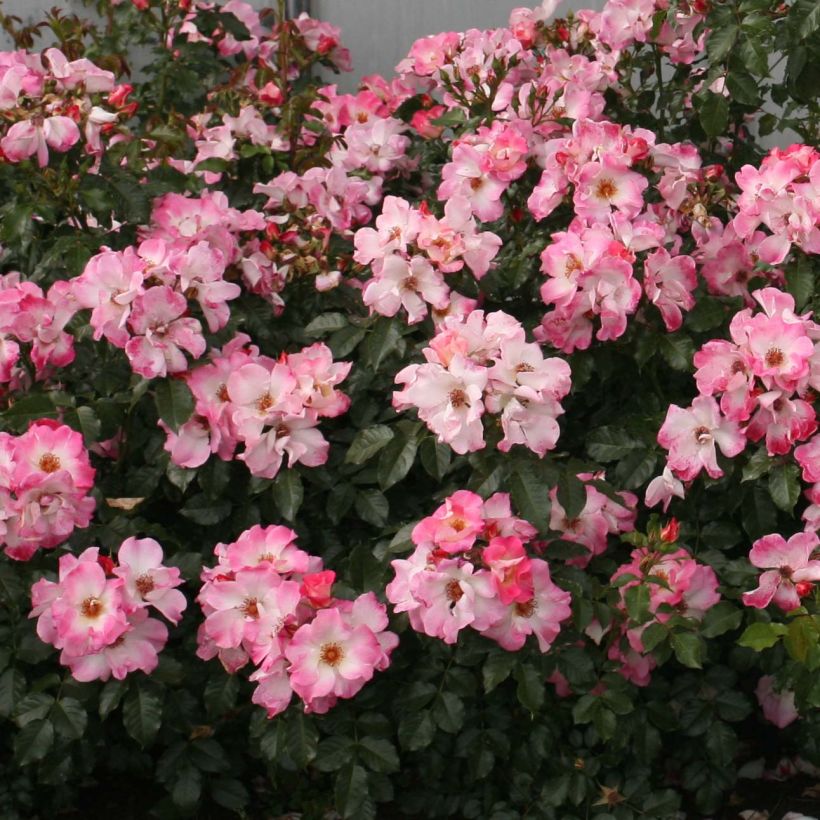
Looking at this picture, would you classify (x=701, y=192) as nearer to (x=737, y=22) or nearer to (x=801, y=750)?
(x=737, y=22)

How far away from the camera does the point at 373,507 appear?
6.90 feet

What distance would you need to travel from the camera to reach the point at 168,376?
2.06m

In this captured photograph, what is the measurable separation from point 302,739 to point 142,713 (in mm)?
242

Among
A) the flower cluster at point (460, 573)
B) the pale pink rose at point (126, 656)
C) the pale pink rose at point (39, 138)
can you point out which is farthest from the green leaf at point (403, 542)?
the pale pink rose at point (39, 138)

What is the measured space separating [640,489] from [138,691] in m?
0.98

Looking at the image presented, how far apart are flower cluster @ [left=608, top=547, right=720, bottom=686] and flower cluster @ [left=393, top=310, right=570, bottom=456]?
259mm

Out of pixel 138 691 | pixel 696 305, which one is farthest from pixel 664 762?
pixel 138 691

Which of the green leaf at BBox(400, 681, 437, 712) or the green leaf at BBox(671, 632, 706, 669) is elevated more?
the green leaf at BBox(671, 632, 706, 669)

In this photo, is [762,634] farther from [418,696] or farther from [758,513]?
[418,696]

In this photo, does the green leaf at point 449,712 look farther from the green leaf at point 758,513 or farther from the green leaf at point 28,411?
the green leaf at point 28,411

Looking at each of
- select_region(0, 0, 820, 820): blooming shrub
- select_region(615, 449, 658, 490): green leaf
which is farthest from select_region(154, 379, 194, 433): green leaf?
select_region(615, 449, 658, 490): green leaf

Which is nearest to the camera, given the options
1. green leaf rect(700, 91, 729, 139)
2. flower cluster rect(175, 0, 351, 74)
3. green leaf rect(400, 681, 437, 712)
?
green leaf rect(400, 681, 437, 712)

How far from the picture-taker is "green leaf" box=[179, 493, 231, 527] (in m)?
2.12

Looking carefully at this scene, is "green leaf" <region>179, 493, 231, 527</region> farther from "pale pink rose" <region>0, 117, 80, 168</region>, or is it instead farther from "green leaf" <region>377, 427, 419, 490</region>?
"pale pink rose" <region>0, 117, 80, 168</region>
